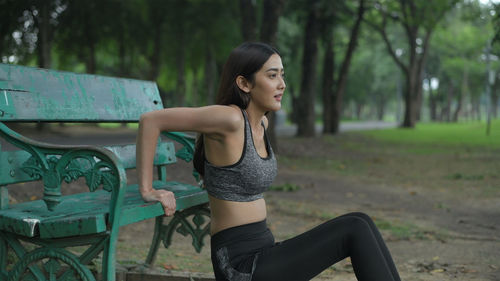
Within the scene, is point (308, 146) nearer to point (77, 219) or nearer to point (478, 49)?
point (77, 219)

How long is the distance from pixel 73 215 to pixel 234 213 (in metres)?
0.75

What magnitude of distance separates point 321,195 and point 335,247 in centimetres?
547

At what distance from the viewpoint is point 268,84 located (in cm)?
262

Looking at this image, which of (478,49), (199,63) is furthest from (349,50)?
Answer: (478,49)

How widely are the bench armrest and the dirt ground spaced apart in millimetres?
1351

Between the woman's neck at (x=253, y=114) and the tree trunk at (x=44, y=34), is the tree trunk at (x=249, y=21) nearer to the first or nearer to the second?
the tree trunk at (x=44, y=34)

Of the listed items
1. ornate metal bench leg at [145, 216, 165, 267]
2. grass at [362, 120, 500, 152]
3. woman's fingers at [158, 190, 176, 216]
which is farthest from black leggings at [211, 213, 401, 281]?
grass at [362, 120, 500, 152]

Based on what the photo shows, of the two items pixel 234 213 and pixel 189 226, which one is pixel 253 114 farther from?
pixel 189 226

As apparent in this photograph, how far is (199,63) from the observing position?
91.5 ft

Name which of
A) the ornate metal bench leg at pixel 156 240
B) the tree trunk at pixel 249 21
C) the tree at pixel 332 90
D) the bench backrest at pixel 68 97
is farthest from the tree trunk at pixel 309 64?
the ornate metal bench leg at pixel 156 240

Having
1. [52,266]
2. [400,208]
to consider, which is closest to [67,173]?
[52,266]

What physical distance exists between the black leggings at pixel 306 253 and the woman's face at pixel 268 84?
0.61 metres

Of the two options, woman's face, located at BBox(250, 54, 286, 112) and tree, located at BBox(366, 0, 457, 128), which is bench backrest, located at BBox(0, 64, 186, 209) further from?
tree, located at BBox(366, 0, 457, 128)

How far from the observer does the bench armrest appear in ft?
7.85
